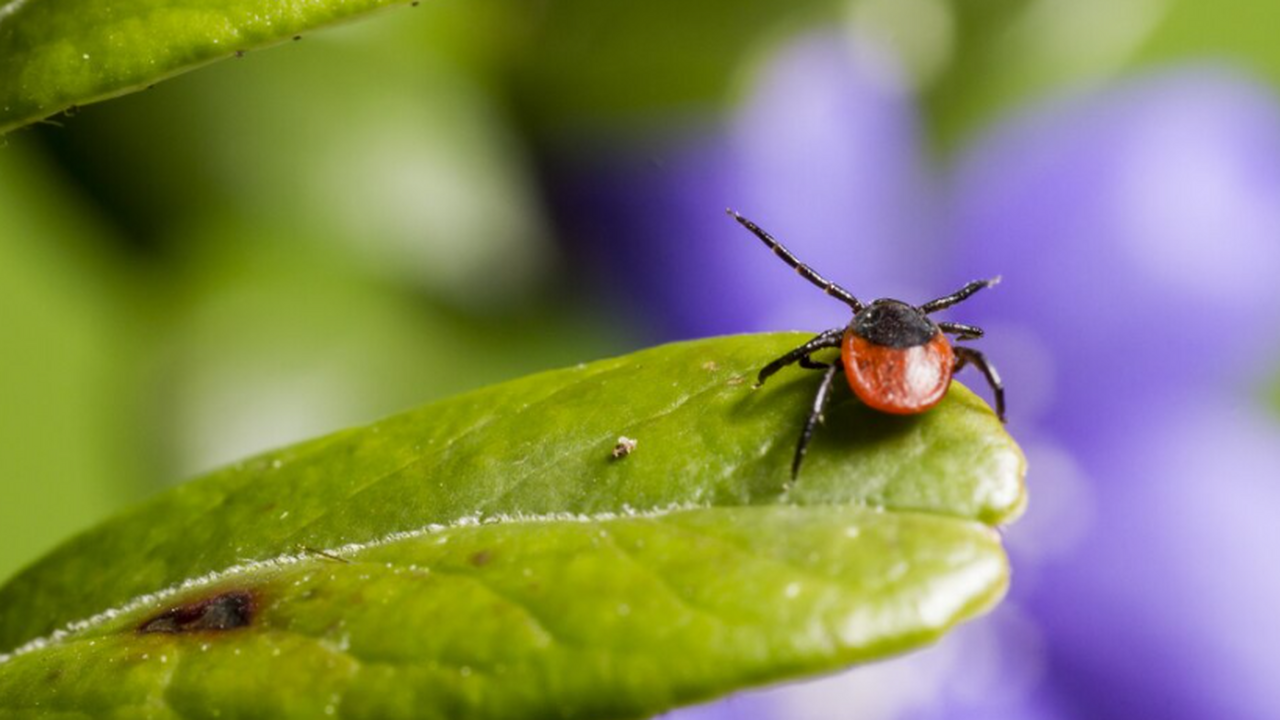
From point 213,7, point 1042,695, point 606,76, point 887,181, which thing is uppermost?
point 606,76

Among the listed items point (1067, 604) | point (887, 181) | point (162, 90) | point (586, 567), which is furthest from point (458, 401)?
point (887, 181)

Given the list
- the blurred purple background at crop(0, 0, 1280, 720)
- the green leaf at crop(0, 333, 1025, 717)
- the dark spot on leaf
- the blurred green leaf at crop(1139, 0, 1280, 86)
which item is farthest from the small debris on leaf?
the blurred green leaf at crop(1139, 0, 1280, 86)

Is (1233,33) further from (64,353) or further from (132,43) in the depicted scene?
(132,43)

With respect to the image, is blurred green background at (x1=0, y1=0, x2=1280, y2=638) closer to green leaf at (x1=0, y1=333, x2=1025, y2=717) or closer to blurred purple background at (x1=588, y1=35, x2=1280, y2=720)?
blurred purple background at (x1=588, y1=35, x2=1280, y2=720)

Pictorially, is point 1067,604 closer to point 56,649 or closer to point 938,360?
point 938,360

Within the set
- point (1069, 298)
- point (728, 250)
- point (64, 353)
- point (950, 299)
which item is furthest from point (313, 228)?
point (950, 299)

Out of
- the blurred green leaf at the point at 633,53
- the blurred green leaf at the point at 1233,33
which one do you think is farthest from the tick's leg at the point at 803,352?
the blurred green leaf at the point at 1233,33
